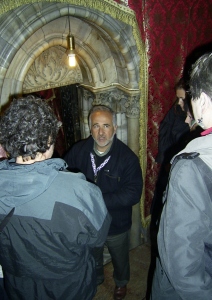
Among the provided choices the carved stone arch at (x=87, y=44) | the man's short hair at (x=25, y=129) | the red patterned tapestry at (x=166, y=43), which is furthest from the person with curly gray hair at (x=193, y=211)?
the red patterned tapestry at (x=166, y=43)

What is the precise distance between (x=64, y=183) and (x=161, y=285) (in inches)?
34.8

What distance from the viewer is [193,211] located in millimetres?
1335

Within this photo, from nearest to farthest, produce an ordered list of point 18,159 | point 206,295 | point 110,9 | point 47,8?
point 206,295
point 18,159
point 47,8
point 110,9

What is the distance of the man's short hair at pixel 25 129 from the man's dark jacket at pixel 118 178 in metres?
1.28

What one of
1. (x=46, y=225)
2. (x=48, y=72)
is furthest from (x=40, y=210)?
(x=48, y=72)

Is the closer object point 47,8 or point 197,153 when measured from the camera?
point 197,153

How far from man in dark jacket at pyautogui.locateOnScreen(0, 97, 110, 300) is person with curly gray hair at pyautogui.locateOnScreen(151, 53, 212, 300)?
478 mm

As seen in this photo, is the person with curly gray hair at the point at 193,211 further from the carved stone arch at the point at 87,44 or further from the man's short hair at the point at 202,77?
the carved stone arch at the point at 87,44

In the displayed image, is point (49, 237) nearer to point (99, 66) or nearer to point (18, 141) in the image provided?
point (18, 141)

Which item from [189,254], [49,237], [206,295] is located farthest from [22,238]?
[206,295]

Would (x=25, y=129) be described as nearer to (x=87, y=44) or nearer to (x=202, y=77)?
(x=202, y=77)

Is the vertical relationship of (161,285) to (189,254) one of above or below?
below

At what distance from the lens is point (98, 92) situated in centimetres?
358

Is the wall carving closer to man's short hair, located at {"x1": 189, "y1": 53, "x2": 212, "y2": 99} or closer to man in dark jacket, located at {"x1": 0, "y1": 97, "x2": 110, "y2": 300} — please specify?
man in dark jacket, located at {"x1": 0, "y1": 97, "x2": 110, "y2": 300}
